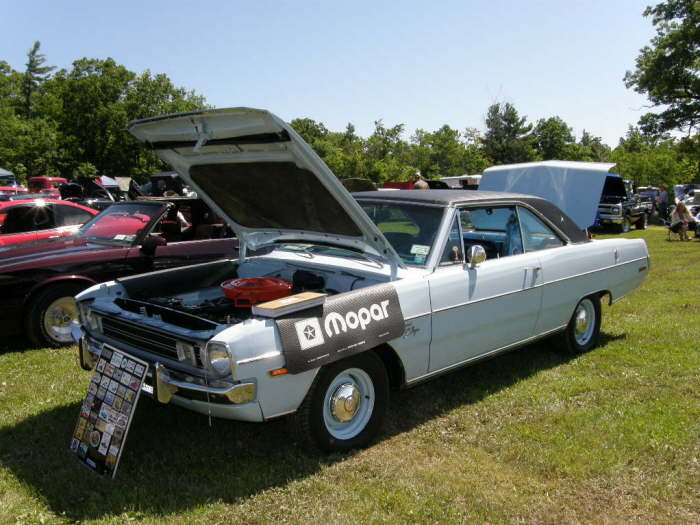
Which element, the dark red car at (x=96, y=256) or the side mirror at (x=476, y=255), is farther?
the dark red car at (x=96, y=256)

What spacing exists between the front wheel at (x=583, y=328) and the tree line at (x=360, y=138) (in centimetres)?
3189

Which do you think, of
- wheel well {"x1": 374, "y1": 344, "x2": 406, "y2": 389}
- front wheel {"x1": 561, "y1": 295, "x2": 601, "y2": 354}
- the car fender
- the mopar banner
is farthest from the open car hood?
front wheel {"x1": 561, "y1": 295, "x2": 601, "y2": 354}

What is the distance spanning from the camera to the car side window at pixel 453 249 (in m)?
4.02

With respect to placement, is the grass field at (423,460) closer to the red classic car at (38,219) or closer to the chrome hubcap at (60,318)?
the chrome hubcap at (60,318)

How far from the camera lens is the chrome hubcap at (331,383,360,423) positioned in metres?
3.42

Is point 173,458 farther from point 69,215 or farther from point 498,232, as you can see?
point 69,215

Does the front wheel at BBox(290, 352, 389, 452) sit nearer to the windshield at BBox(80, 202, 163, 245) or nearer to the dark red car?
the dark red car

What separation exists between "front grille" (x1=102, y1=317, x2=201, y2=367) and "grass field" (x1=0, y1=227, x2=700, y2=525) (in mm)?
675

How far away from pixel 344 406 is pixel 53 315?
3.66m

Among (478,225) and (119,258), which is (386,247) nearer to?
(478,225)

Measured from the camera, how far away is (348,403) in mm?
3473

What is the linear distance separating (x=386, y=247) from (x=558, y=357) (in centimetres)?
252

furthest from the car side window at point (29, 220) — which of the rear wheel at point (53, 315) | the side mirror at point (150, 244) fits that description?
the rear wheel at point (53, 315)

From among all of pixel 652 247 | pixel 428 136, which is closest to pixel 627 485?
pixel 652 247
